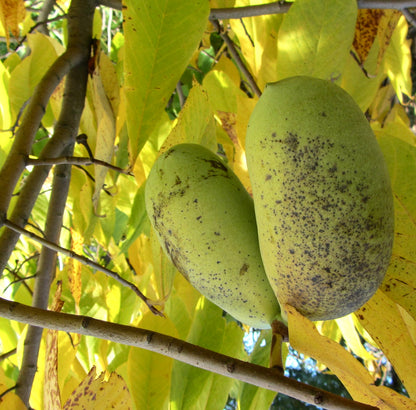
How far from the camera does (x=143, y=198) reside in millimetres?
660

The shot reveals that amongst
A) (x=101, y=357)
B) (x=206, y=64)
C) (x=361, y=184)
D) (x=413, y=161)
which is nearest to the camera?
(x=361, y=184)

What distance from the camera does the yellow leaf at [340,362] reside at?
323 millimetres

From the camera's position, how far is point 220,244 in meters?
0.38

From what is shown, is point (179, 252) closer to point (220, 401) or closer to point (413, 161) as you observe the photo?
point (413, 161)

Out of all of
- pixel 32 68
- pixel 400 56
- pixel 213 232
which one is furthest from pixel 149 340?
pixel 400 56

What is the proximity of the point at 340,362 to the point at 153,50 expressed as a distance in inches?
13.3

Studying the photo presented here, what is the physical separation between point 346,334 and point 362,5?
0.52 m

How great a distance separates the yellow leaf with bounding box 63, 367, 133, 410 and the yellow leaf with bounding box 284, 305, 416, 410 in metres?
0.21

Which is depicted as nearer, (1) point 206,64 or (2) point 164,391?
(2) point 164,391

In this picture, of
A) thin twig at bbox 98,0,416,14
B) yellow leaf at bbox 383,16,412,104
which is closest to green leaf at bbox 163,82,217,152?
thin twig at bbox 98,0,416,14

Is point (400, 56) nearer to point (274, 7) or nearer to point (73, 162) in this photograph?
point (274, 7)

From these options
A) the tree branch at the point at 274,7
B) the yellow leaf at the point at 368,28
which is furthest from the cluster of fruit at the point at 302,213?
the yellow leaf at the point at 368,28

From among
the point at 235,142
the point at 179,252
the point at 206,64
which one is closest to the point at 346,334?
the point at 235,142

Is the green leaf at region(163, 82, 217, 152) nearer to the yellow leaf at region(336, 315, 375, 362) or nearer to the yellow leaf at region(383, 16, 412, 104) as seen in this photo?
the yellow leaf at region(336, 315, 375, 362)
